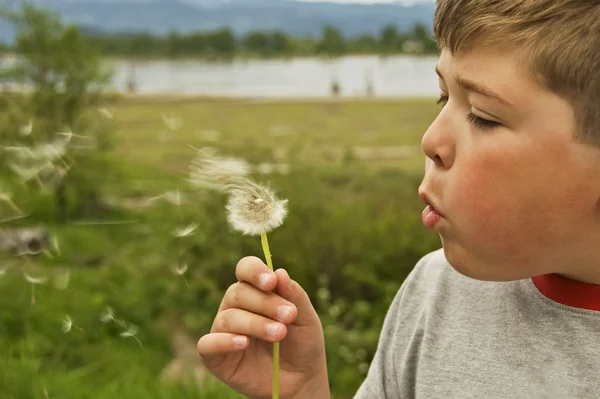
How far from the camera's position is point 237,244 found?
280 centimetres

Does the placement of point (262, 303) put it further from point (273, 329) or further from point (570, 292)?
point (570, 292)

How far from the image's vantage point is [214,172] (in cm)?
65

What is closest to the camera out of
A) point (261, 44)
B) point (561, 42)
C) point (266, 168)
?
point (561, 42)

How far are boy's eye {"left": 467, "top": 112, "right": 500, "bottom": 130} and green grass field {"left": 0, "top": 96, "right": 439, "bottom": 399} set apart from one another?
88 centimetres

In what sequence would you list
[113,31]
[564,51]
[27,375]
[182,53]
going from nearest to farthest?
[564,51], [27,375], [113,31], [182,53]

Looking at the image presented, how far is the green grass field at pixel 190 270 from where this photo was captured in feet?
6.56

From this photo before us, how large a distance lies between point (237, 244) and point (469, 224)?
2177mm

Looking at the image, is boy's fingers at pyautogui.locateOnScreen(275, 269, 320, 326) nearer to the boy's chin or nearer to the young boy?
the young boy

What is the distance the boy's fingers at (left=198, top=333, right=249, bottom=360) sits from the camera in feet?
2.34

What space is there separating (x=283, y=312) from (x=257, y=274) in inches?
1.8

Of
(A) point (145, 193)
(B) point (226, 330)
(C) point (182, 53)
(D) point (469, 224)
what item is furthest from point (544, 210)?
(C) point (182, 53)

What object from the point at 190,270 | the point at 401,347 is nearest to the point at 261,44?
the point at 190,270

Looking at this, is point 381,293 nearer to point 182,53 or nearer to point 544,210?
point 544,210

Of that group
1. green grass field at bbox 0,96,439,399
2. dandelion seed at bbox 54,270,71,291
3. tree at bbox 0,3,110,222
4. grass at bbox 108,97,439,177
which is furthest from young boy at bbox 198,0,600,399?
tree at bbox 0,3,110,222
